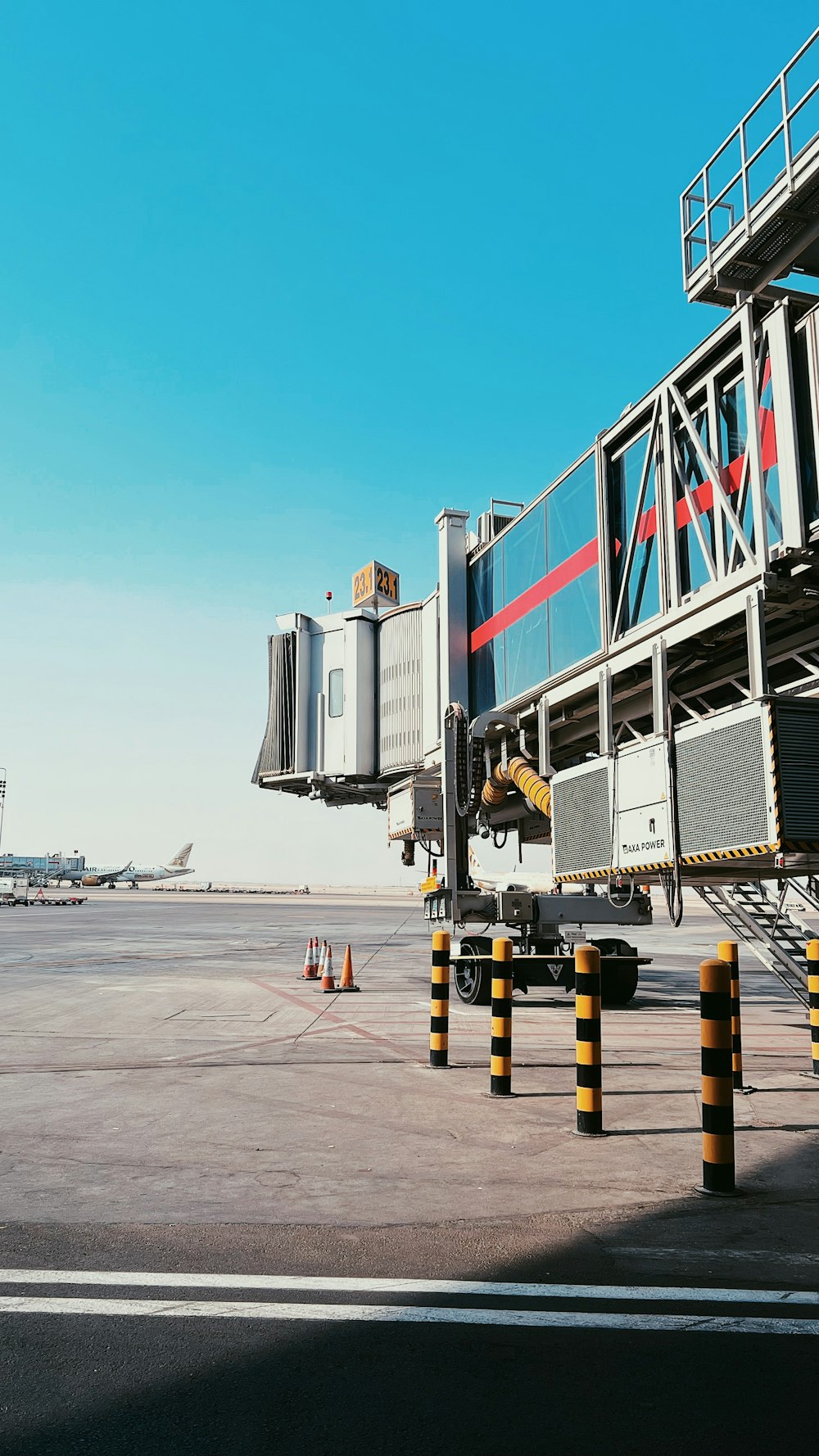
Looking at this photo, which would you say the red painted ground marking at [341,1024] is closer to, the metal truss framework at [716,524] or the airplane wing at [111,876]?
the metal truss framework at [716,524]

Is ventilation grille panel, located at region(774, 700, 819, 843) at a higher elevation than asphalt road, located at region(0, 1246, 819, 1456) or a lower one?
higher

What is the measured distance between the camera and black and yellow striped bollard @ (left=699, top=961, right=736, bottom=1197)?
610cm

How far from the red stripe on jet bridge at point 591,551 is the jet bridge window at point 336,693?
5460 millimetres

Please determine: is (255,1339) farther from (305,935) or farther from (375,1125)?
(305,935)

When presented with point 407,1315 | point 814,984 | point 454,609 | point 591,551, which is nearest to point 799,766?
point 814,984

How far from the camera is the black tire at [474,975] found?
52.9 feet

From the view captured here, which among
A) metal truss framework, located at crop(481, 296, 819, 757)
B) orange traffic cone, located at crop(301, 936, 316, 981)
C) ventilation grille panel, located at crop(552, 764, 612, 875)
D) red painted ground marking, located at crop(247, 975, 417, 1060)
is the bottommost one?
red painted ground marking, located at crop(247, 975, 417, 1060)

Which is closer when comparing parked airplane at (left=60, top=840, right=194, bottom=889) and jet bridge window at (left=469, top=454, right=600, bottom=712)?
jet bridge window at (left=469, top=454, right=600, bottom=712)

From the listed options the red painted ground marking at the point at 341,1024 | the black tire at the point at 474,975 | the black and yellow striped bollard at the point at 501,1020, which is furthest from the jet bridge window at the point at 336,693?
the black and yellow striped bollard at the point at 501,1020

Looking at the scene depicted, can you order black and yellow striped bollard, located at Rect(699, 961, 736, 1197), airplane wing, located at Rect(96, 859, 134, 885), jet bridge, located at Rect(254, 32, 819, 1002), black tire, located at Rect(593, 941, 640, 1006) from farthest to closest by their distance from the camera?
airplane wing, located at Rect(96, 859, 134, 885), black tire, located at Rect(593, 941, 640, 1006), jet bridge, located at Rect(254, 32, 819, 1002), black and yellow striped bollard, located at Rect(699, 961, 736, 1197)

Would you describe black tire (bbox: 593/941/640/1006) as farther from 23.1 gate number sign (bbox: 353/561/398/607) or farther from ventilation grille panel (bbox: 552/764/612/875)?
23.1 gate number sign (bbox: 353/561/398/607)

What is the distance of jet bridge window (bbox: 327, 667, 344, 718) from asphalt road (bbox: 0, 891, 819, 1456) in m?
14.4

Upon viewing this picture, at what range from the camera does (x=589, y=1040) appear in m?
7.22

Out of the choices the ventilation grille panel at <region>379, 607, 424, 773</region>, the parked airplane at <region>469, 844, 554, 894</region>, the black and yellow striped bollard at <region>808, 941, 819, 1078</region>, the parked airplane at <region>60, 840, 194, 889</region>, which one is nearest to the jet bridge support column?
the ventilation grille panel at <region>379, 607, 424, 773</region>
